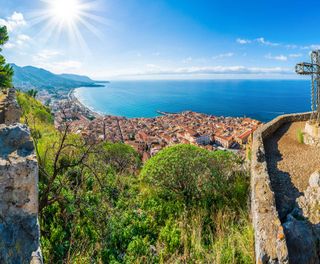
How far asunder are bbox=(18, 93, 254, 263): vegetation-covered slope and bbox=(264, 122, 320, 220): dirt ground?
74 centimetres

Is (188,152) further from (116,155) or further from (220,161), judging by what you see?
(116,155)

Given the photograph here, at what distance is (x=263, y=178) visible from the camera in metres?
4.55

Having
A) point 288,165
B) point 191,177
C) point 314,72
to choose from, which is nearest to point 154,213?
point 191,177

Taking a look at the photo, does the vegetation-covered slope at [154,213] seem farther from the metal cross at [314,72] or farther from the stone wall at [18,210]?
the metal cross at [314,72]

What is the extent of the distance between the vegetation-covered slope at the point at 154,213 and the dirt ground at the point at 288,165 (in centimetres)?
74

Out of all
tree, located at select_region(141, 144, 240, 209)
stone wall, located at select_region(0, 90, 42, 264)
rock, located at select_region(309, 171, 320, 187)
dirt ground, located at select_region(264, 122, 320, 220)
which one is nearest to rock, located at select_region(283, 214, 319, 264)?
dirt ground, located at select_region(264, 122, 320, 220)

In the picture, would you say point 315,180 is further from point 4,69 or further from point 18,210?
point 4,69

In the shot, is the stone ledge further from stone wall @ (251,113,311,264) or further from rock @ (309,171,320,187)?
rock @ (309,171,320,187)

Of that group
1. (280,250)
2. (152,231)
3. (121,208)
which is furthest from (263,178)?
(121,208)

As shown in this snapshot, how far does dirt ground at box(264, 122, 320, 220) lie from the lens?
15.7ft

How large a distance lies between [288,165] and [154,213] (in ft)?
12.8

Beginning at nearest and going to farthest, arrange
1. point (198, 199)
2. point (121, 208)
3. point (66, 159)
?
point (121, 208) < point (198, 199) < point (66, 159)

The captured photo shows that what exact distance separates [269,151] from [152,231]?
491cm

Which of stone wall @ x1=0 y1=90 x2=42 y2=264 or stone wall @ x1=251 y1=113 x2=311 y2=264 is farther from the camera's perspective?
stone wall @ x1=251 y1=113 x2=311 y2=264
